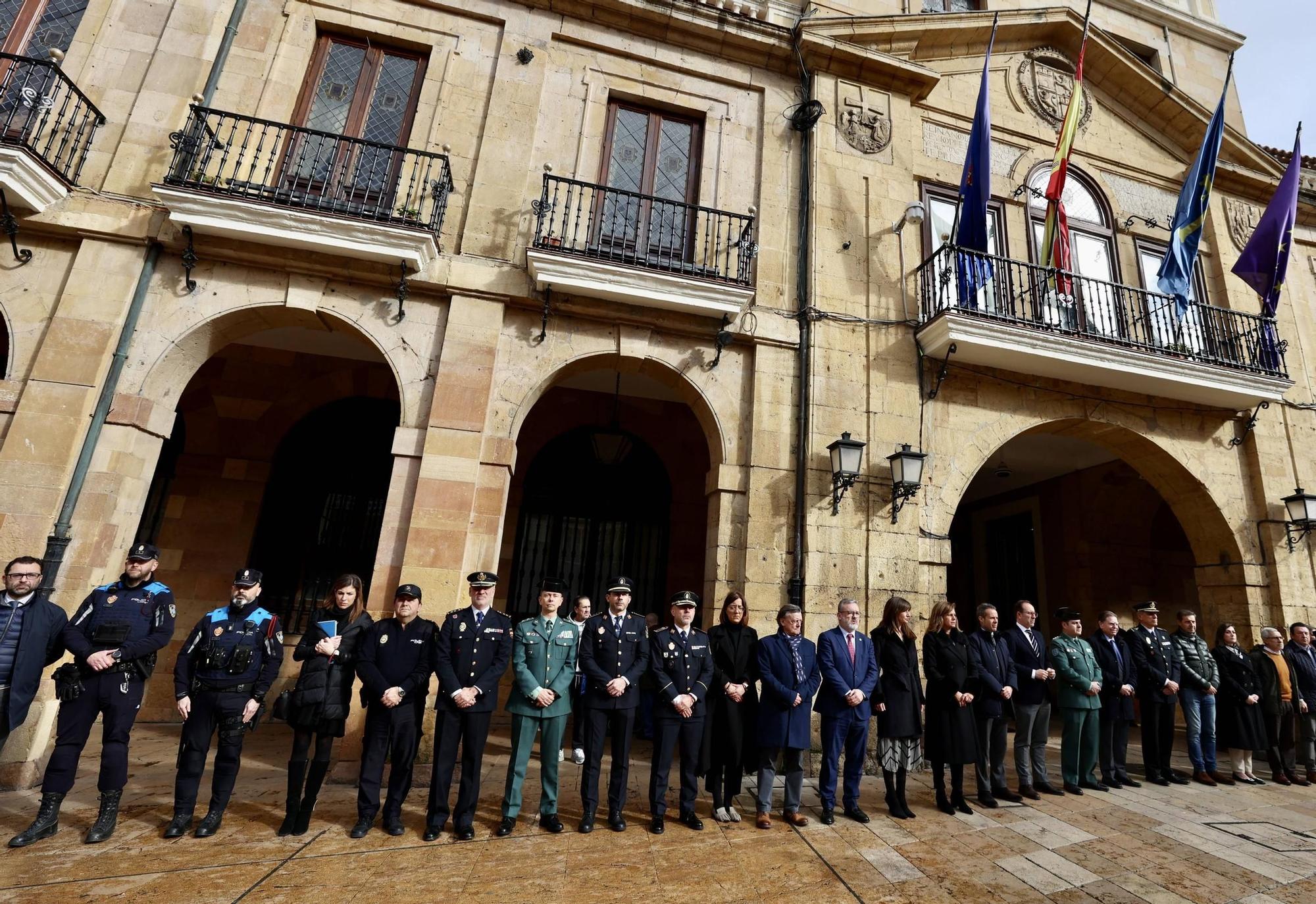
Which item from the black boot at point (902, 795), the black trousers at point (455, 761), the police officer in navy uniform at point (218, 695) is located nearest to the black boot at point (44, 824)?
the police officer in navy uniform at point (218, 695)

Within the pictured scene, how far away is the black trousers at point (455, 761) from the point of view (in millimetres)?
3766

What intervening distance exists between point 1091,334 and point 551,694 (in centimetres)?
708

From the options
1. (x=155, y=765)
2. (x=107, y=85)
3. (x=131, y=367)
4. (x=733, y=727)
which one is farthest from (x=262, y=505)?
(x=733, y=727)

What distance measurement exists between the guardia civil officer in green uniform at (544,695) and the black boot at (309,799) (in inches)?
44.2

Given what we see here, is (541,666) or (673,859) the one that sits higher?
(541,666)

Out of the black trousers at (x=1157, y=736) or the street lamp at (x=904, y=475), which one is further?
the street lamp at (x=904, y=475)

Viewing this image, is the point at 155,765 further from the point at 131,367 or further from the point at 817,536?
the point at 817,536

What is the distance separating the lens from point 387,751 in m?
3.96

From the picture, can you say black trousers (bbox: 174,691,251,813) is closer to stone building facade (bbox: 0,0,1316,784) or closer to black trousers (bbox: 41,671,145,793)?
black trousers (bbox: 41,671,145,793)

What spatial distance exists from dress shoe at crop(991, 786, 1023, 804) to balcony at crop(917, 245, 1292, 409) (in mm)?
4251

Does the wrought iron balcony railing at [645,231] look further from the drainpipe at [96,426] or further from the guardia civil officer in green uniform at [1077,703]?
the guardia civil officer in green uniform at [1077,703]

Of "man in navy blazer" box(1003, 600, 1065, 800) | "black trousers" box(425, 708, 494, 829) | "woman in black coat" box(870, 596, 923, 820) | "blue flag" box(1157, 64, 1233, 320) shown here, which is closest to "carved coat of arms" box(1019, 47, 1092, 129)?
"blue flag" box(1157, 64, 1233, 320)

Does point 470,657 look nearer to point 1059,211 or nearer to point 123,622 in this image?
point 123,622

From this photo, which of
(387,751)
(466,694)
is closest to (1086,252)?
(466,694)
